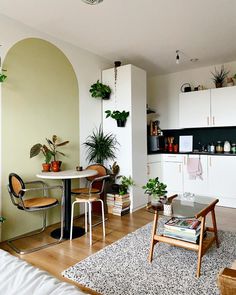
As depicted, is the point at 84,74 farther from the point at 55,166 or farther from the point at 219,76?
the point at 219,76

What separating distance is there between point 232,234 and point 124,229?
136 centimetres

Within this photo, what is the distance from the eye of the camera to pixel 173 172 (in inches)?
190

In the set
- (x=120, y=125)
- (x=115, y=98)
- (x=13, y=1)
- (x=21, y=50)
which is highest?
(x=13, y=1)

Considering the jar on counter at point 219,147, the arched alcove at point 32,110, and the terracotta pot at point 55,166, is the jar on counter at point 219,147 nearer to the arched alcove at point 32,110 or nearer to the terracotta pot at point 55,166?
the arched alcove at point 32,110

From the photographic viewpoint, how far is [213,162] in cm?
434

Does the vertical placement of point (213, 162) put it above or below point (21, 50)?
below

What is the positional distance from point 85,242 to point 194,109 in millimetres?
3356

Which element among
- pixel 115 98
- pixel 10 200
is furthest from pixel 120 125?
pixel 10 200

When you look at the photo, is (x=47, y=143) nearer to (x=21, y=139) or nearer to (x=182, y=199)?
(x=21, y=139)

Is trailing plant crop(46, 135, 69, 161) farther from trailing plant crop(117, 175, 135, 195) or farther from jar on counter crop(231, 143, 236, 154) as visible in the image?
jar on counter crop(231, 143, 236, 154)

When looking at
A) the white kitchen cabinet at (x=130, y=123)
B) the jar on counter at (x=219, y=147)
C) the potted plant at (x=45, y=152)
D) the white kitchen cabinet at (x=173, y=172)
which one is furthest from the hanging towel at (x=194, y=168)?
the potted plant at (x=45, y=152)

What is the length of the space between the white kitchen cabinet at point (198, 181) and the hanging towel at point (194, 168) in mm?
43

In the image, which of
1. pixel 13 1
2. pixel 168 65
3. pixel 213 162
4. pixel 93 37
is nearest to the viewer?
pixel 13 1

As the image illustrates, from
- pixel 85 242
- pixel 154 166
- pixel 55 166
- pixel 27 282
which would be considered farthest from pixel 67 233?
pixel 154 166
